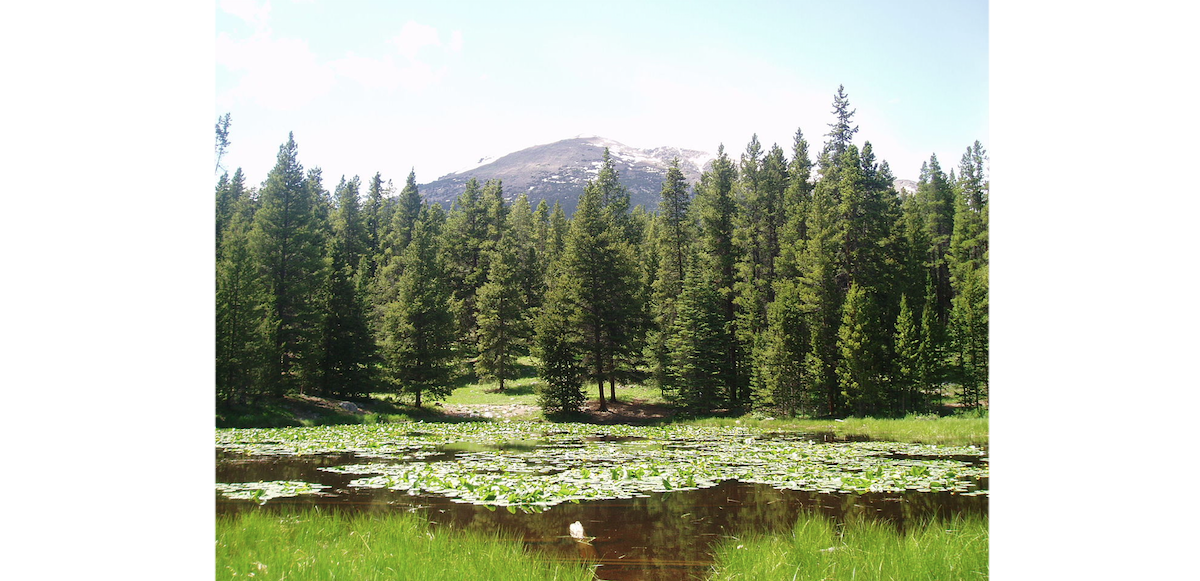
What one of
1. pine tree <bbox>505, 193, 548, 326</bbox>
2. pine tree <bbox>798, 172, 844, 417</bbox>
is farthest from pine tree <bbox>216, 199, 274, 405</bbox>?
pine tree <bbox>798, 172, 844, 417</bbox>

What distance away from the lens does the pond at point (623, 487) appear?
473cm

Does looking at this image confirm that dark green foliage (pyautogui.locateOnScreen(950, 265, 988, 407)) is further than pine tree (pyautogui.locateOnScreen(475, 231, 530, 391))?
No

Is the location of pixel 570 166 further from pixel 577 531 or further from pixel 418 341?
pixel 577 531

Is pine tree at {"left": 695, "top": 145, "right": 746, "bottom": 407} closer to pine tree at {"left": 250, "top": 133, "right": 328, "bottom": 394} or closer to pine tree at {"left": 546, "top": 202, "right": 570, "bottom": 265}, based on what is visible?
pine tree at {"left": 546, "top": 202, "right": 570, "bottom": 265}

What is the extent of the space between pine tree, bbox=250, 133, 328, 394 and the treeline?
58 mm

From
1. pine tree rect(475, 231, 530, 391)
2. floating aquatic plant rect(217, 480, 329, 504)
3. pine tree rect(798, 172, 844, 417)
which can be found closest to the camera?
floating aquatic plant rect(217, 480, 329, 504)

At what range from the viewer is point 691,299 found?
22.3 metres

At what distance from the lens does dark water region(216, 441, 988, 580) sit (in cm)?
415
